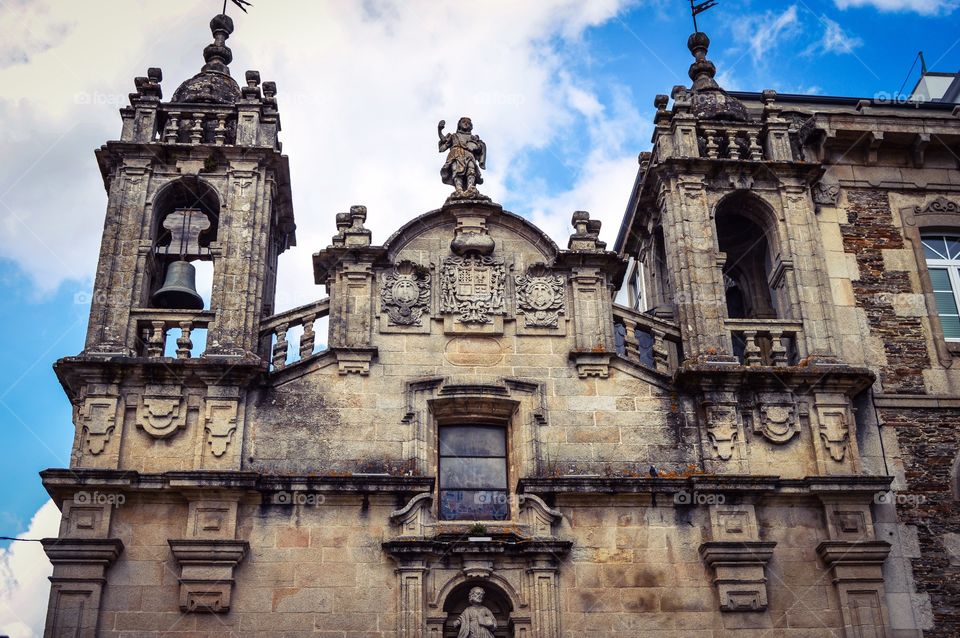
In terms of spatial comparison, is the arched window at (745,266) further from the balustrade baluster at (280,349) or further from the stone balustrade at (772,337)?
the balustrade baluster at (280,349)

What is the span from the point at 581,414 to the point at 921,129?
781cm

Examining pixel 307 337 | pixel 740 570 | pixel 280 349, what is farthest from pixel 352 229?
pixel 740 570

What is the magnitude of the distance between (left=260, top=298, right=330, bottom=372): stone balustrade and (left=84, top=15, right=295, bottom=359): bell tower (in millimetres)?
253

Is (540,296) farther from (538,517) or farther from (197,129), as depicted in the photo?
(197,129)

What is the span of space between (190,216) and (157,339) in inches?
107

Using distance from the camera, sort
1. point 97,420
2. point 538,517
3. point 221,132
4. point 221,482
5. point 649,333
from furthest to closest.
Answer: point 221,132
point 649,333
point 97,420
point 538,517
point 221,482

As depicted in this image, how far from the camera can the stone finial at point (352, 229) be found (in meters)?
18.0

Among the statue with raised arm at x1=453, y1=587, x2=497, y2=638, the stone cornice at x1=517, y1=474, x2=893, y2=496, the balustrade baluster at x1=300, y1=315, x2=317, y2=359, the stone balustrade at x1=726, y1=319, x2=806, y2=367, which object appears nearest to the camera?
the statue with raised arm at x1=453, y1=587, x2=497, y2=638

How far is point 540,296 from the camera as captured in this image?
18.0 metres

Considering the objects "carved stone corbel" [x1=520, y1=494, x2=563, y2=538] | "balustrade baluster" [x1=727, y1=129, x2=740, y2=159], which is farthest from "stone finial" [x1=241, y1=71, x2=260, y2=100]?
"carved stone corbel" [x1=520, y1=494, x2=563, y2=538]

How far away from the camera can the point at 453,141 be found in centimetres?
1955

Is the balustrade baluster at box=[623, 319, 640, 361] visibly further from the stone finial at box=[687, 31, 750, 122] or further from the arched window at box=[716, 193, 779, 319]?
the stone finial at box=[687, 31, 750, 122]

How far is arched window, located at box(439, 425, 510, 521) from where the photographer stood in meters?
16.5

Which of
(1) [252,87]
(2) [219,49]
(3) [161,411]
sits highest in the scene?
(2) [219,49]
